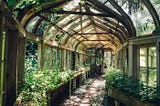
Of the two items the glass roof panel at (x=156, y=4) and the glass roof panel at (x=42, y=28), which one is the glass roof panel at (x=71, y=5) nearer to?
the glass roof panel at (x=42, y=28)

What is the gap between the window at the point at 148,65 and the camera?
688 centimetres

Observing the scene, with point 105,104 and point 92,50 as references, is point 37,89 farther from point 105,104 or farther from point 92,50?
point 92,50

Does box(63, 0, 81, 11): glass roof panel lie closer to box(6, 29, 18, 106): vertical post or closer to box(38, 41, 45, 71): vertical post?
box(38, 41, 45, 71): vertical post

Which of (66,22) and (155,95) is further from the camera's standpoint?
(66,22)

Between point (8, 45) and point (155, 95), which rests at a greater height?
point (8, 45)

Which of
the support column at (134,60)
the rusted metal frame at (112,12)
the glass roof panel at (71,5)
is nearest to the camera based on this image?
the rusted metal frame at (112,12)

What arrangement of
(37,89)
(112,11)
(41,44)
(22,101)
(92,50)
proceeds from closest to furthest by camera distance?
(22,101), (37,89), (112,11), (41,44), (92,50)

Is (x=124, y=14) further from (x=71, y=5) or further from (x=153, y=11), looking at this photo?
(x=71, y=5)

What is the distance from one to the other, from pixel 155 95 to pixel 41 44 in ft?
16.3

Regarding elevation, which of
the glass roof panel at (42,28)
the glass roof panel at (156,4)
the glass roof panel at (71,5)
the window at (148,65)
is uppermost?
the glass roof panel at (71,5)

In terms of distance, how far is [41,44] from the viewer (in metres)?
9.14

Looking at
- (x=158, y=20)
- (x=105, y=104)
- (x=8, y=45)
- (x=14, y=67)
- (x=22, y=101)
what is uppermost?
(x=158, y=20)

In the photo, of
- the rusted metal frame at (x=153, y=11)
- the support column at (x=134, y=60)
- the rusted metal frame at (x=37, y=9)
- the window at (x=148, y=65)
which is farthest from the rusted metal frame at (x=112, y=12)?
the rusted metal frame at (x=153, y=11)

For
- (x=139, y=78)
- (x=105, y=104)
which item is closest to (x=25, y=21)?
(x=139, y=78)
